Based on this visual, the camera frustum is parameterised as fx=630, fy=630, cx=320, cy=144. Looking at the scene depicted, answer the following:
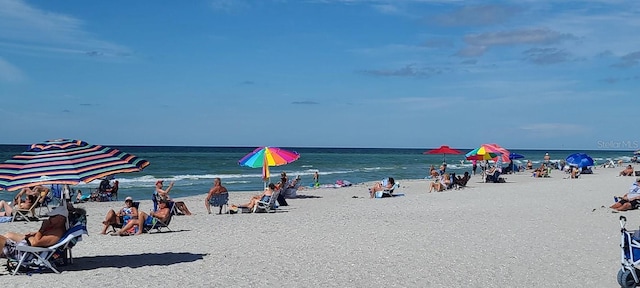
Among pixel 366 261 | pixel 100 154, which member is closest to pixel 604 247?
pixel 366 261

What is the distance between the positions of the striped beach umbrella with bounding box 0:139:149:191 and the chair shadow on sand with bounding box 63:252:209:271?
54.7 inches

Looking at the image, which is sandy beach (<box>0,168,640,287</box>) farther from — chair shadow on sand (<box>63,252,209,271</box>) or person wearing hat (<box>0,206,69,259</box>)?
person wearing hat (<box>0,206,69,259</box>)

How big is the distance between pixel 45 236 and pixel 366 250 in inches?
166

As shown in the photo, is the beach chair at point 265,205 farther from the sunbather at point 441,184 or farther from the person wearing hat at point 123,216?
the sunbather at point 441,184

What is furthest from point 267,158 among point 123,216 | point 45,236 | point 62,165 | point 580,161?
point 580,161

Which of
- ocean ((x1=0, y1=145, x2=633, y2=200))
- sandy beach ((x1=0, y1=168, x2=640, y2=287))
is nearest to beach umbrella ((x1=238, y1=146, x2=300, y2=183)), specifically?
sandy beach ((x1=0, y1=168, x2=640, y2=287))

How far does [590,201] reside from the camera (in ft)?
52.0

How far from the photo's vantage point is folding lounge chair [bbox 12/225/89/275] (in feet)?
24.3

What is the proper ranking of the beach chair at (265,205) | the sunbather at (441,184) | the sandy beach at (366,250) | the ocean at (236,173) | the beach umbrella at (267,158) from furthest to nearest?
the ocean at (236,173) < the sunbather at (441,184) < the beach umbrella at (267,158) < the beach chair at (265,205) < the sandy beach at (366,250)

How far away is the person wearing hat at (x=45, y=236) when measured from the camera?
748 centimetres

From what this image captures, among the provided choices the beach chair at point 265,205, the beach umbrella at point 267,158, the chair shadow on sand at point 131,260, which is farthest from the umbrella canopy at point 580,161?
the chair shadow on sand at point 131,260

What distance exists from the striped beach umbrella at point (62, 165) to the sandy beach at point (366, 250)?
3.85 ft

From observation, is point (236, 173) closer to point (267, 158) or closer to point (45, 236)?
point (267, 158)

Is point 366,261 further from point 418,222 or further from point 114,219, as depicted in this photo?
point 114,219
